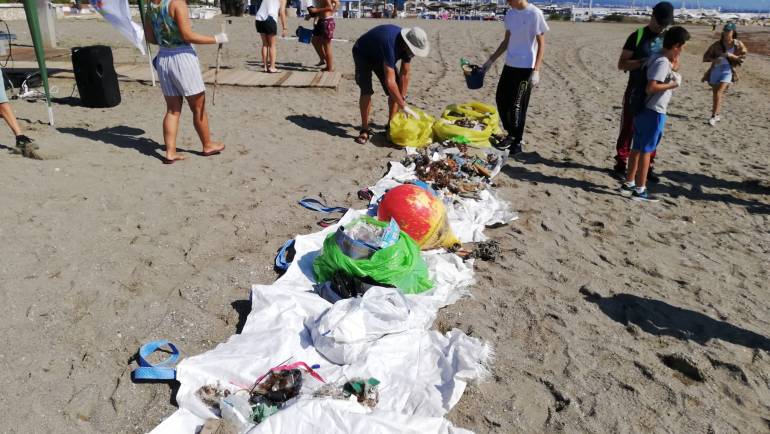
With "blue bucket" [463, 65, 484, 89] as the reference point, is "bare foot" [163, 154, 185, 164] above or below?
below

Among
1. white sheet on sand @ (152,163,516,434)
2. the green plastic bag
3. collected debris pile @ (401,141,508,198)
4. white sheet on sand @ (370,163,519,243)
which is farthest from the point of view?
collected debris pile @ (401,141,508,198)

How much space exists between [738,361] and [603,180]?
3059 mm

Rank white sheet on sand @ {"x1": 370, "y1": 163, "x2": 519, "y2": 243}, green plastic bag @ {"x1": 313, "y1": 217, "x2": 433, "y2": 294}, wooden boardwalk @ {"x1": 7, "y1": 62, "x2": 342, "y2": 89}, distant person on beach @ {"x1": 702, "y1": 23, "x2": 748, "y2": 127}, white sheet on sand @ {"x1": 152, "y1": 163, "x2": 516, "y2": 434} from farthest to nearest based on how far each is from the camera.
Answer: wooden boardwalk @ {"x1": 7, "y1": 62, "x2": 342, "y2": 89} < distant person on beach @ {"x1": 702, "y1": 23, "x2": 748, "y2": 127} < white sheet on sand @ {"x1": 370, "y1": 163, "x2": 519, "y2": 243} < green plastic bag @ {"x1": 313, "y1": 217, "x2": 433, "y2": 294} < white sheet on sand @ {"x1": 152, "y1": 163, "x2": 516, "y2": 434}

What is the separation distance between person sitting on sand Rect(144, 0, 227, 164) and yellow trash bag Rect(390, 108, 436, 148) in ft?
7.28

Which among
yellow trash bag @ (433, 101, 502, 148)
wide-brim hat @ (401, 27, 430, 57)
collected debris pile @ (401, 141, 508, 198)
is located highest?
wide-brim hat @ (401, 27, 430, 57)

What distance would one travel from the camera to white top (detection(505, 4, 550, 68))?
5.73 m

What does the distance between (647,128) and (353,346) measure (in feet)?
12.2

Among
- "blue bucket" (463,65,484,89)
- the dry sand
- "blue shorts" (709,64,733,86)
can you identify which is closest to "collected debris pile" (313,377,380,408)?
the dry sand

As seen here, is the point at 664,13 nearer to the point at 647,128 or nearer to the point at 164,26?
the point at 647,128

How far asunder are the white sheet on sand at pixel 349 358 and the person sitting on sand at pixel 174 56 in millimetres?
2731

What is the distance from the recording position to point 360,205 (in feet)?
15.9

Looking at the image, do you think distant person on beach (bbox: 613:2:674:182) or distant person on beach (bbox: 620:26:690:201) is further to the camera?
distant person on beach (bbox: 613:2:674:182)

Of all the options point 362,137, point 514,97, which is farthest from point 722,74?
point 362,137

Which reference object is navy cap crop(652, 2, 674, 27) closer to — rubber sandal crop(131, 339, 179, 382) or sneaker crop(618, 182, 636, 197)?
sneaker crop(618, 182, 636, 197)
